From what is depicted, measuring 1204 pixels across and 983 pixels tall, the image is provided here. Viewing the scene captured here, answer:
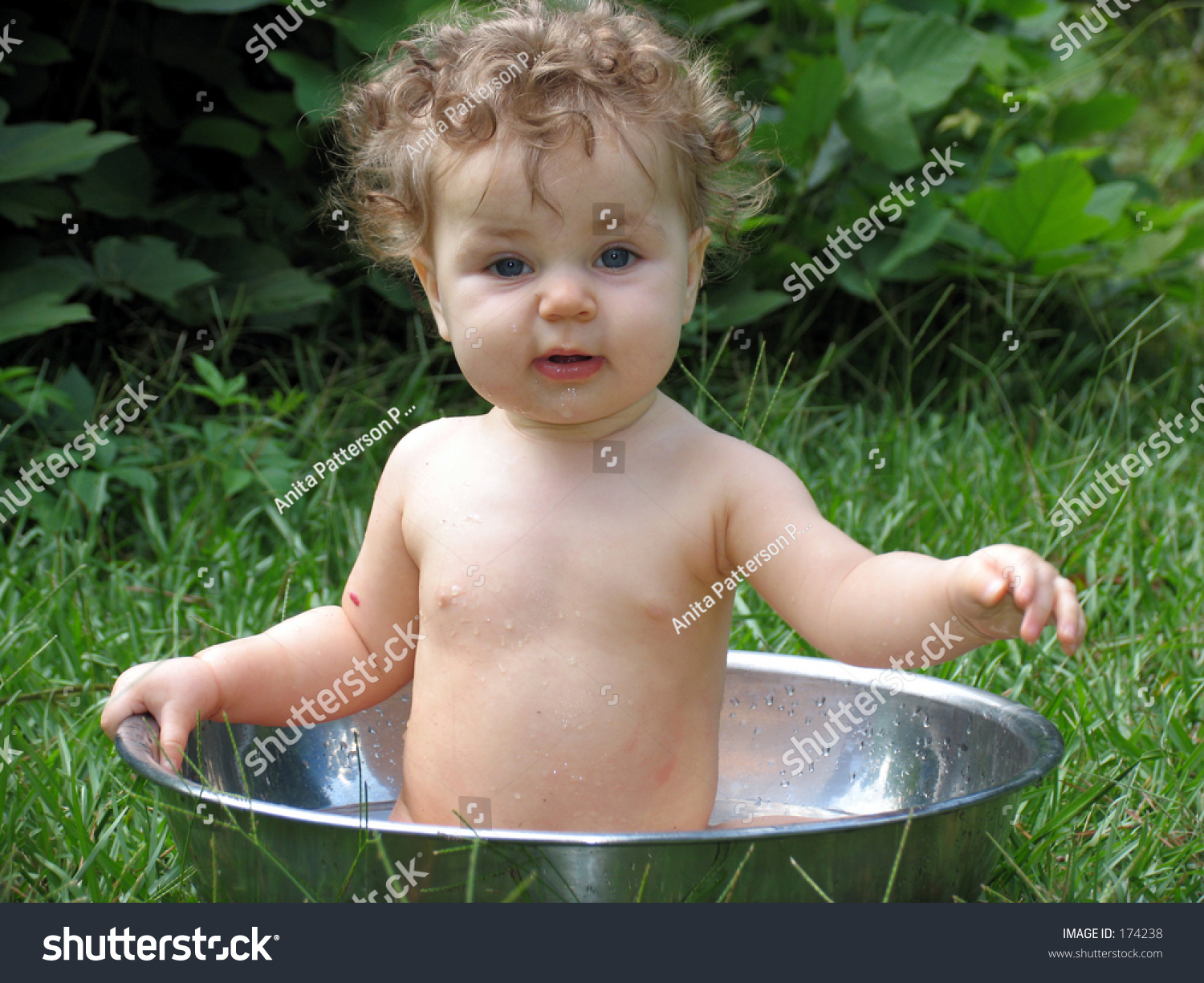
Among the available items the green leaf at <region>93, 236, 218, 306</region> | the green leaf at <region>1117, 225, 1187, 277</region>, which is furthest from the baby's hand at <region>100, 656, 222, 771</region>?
the green leaf at <region>1117, 225, 1187, 277</region>

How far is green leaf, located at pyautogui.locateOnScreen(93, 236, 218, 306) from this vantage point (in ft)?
7.63

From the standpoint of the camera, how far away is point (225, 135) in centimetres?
259

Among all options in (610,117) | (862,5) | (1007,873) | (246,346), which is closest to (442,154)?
(610,117)

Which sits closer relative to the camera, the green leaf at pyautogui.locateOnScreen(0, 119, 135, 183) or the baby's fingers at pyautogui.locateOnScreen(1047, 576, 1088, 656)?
the baby's fingers at pyautogui.locateOnScreen(1047, 576, 1088, 656)

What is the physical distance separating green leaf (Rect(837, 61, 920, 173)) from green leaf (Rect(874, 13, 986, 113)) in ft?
0.20

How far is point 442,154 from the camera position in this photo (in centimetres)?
117

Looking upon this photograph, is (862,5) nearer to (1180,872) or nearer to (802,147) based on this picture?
(802,147)

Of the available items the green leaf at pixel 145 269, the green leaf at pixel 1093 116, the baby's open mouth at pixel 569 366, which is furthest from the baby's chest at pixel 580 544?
the green leaf at pixel 1093 116

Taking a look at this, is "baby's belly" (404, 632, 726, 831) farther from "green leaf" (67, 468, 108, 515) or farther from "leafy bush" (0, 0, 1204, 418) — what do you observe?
"leafy bush" (0, 0, 1204, 418)

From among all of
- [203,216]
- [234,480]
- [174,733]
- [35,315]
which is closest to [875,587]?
[174,733]

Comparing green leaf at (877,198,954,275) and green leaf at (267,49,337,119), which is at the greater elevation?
green leaf at (267,49,337,119)

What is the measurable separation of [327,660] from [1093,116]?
2489 mm

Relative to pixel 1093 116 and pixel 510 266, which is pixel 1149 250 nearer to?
pixel 1093 116

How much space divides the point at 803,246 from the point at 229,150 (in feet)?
4.10
